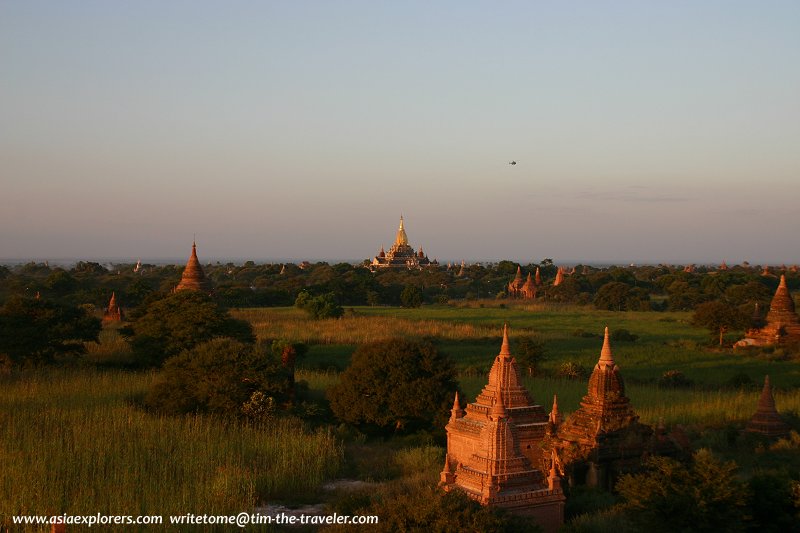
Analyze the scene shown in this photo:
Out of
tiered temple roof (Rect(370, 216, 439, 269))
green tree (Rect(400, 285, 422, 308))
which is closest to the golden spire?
tiered temple roof (Rect(370, 216, 439, 269))

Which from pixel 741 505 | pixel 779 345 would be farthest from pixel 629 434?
pixel 779 345

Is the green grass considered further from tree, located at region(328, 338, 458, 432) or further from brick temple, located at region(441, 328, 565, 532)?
brick temple, located at region(441, 328, 565, 532)

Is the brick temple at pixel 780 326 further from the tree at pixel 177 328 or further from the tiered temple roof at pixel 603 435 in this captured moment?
the tiered temple roof at pixel 603 435

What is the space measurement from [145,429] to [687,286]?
2859 inches

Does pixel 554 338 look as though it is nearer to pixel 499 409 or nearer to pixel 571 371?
pixel 571 371

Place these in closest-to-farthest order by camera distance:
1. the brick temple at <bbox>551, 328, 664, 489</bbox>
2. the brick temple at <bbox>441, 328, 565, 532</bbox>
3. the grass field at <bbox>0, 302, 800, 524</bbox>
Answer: the brick temple at <bbox>441, 328, 565, 532</bbox>
the grass field at <bbox>0, 302, 800, 524</bbox>
the brick temple at <bbox>551, 328, 664, 489</bbox>

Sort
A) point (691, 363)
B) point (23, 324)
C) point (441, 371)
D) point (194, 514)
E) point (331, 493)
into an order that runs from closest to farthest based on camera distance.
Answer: point (194, 514)
point (331, 493)
point (441, 371)
point (23, 324)
point (691, 363)

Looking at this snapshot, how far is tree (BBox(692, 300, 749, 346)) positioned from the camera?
4675 centimetres

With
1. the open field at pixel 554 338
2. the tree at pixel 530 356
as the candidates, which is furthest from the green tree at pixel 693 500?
the tree at pixel 530 356

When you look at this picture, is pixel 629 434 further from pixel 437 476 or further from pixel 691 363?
pixel 691 363

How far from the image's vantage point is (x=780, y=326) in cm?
4350

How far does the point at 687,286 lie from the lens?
84.4 meters

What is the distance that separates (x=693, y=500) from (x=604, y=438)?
4.35 m

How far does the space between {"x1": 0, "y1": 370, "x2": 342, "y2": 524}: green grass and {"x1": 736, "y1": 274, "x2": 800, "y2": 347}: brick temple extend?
29.7 meters
